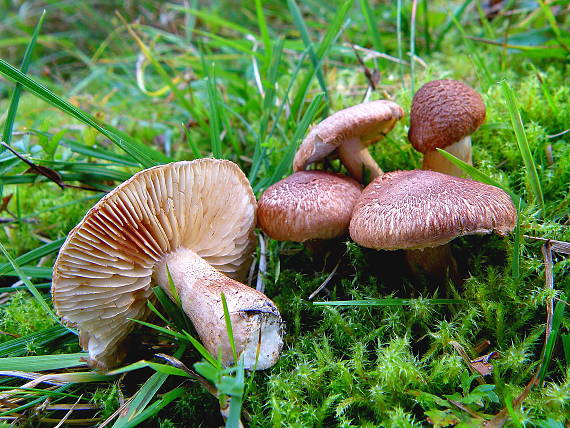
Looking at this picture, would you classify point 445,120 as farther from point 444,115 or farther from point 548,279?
point 548,279

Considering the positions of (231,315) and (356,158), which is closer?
(231,315)

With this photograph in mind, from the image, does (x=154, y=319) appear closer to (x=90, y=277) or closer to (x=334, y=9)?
(x=90, y=277)

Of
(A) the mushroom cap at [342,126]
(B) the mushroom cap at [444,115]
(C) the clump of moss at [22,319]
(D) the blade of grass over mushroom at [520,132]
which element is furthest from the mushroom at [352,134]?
(C) the clump of moss at [22,319]

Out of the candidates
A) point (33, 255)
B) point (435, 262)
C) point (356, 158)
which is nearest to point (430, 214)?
point (435, 262)

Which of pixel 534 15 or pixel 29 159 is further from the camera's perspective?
pixel 534 15

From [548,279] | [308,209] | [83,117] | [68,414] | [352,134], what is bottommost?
[68,414]

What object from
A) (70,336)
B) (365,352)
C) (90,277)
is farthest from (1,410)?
(365,352)

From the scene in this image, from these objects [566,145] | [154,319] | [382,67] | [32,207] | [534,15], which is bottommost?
[154,319]
